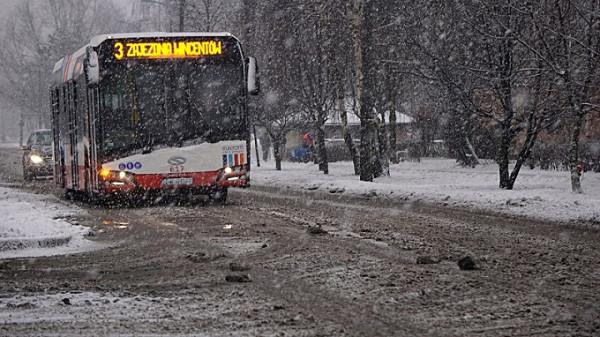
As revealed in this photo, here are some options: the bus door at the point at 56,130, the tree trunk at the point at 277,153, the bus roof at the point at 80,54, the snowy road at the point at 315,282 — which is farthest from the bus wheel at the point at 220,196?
the tree trunk at the point at 277,153

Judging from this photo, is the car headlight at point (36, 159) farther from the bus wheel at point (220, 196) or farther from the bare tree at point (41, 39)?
the bare tree at point (41, 39)

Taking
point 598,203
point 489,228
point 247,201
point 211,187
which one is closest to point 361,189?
point 247,201

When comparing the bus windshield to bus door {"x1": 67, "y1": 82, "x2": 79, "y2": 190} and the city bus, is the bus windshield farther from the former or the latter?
bus door {"x1": 67, "y1": 82, "x2": 79, "y2": 190}

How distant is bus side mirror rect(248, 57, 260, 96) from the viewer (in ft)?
57.5

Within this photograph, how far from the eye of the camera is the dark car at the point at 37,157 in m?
33.2

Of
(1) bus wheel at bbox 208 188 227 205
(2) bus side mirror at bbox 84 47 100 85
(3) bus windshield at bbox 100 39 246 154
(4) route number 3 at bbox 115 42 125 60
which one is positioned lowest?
(1) bus wheel at bbox 208 188 227 205

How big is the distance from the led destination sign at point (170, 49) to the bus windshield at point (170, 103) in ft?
0.40

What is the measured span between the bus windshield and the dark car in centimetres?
1687

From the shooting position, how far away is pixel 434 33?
2411cm

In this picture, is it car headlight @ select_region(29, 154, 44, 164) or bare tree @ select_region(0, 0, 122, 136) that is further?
bare tree @ select_region(0, 0, 122, 136)

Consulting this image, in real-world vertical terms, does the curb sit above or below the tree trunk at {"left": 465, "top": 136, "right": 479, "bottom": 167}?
below

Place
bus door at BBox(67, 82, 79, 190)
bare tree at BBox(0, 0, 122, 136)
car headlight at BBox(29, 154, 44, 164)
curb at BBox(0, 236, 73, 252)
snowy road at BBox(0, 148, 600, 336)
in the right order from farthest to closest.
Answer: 1. bare tree at BBox(0, 0, 122, 136)
2. car headlight at BBox(29, 154, 44, 164)
3. bus door at BBox(67, 82, 79, 190)
4. curb at BBox(0, 236, 73, 252)
5. snowy road at BBox(0, 148, 600, 336)

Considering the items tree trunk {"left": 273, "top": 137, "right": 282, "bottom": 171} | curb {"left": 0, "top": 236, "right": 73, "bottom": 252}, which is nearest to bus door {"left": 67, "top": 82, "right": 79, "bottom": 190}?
curb {"left": 0, "top": 236, "right": 73, "bottom": 252}

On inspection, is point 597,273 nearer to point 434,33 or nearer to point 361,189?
point 361,189
